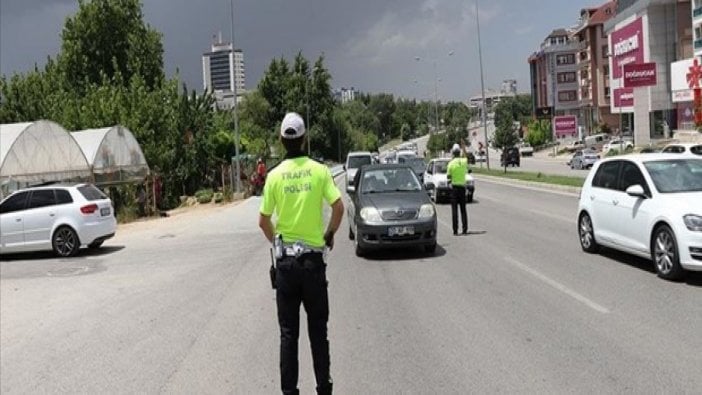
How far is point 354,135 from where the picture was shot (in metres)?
122

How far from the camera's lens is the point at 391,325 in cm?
788

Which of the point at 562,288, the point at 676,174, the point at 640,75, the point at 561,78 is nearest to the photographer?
the point at 562,288

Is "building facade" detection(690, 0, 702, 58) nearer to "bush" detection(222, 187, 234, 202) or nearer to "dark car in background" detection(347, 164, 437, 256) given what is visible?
"bush" detection(222, 187, 234, 202)

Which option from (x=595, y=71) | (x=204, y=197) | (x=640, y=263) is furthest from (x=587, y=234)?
(x=595, y=71)

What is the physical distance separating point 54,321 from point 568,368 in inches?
267

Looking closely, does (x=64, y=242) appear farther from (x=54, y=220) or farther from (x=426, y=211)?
(x=426, y=211)

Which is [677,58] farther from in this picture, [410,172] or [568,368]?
[568,368]

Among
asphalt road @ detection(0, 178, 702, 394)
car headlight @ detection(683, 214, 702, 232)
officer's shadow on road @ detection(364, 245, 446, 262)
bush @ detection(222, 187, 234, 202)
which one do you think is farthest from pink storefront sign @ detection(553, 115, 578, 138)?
car headlight @ detection(683, 214, 702, 232)

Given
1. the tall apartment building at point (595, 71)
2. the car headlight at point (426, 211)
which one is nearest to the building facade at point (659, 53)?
the tall apartment building at point (595, 71)

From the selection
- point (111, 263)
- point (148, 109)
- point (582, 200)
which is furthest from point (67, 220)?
point (148, 109)

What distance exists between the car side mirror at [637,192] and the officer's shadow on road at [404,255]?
149 inches

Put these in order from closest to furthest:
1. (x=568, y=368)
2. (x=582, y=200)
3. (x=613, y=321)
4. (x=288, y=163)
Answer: (x=288, y=163), (x=568, y=368), (x=613, y=321), (x=582, y=200)

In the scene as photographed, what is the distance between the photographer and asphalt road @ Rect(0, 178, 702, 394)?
599 centimetres

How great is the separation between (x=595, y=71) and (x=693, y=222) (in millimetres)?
107272
